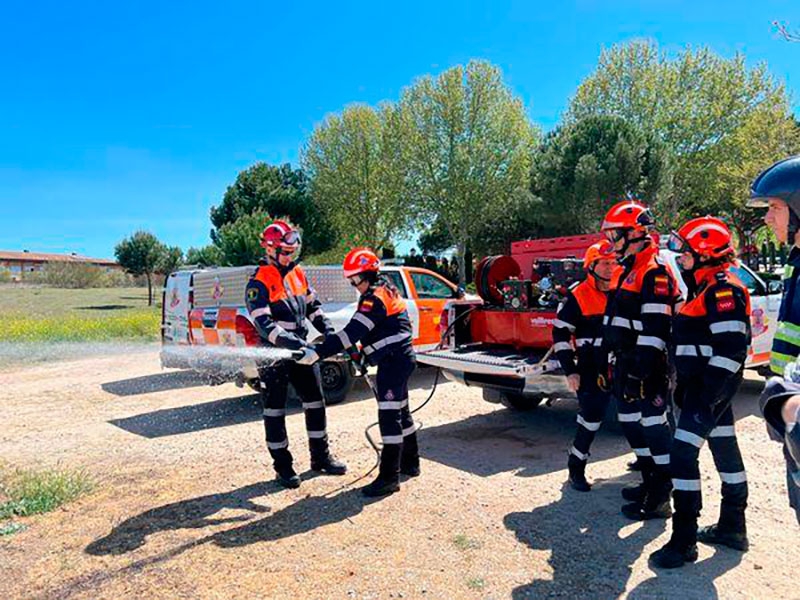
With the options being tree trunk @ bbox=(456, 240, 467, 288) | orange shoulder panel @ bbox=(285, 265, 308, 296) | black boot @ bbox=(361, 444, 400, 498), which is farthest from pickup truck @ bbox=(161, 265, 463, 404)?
tree trunk @ bbox=(456, 240, 467, 288)

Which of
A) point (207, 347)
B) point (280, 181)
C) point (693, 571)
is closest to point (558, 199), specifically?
point (280, 181)

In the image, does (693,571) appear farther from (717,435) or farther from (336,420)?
(336,420)

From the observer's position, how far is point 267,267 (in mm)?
5094

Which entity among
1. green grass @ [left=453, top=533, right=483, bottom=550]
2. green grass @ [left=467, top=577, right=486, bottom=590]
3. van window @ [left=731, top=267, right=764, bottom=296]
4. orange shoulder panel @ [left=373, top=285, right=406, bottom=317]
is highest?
orange shoulder panel @ [left=373, top=285, right=406, bottom=317]

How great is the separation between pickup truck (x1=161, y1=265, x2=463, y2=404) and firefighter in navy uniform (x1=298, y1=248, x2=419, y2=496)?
226 cm

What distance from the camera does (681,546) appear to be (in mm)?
3434

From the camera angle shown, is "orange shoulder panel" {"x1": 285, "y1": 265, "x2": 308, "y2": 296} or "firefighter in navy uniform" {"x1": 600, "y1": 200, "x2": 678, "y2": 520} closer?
"firefighter in navy uniform" {"x1": 600, "y1": 200, "x2": 678, "y2": 520}

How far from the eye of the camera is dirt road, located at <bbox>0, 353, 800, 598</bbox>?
3.31 meters

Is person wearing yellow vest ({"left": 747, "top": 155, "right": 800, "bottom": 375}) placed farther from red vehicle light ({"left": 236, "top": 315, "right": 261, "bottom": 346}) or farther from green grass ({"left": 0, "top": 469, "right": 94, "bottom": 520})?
red vehicle light ({"left": 236, "top": 315, "right": 261, "bottom": 346})

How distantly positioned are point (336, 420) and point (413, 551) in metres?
3.65

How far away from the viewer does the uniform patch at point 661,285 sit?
3848 mm

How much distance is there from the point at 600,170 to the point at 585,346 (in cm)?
2074

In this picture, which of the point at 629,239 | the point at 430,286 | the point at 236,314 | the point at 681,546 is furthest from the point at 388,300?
the point at 430,286

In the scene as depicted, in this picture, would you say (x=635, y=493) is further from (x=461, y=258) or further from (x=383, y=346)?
(x=461, y=258)
